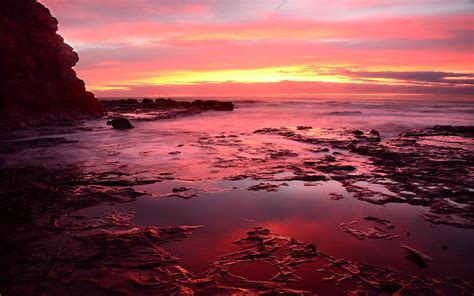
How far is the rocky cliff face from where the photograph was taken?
21.9 meters

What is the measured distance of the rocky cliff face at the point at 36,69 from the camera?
861 inches

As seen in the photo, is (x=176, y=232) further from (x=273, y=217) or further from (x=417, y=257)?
(x=417, y=257)

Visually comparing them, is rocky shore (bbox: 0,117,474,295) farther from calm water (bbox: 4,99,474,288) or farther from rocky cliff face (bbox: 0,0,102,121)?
rocky cliff face (bbox: 0,0,102,121)

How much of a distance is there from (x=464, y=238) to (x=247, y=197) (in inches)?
143

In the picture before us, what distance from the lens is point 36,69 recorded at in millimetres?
25031

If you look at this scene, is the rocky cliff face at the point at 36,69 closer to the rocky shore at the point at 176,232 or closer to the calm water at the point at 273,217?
the calm water at the point at 273,217

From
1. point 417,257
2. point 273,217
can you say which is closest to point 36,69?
point 273,217

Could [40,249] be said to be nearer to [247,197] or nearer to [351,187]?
[247,197]

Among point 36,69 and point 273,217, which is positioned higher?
point 36,69

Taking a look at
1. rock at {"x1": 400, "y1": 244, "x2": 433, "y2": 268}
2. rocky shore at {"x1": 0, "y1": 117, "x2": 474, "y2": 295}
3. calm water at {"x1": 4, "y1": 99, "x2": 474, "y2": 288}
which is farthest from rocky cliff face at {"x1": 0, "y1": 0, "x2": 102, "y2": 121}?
rock at {"x1": 400, "y1": 244, "x2": 433, "y2": 268}

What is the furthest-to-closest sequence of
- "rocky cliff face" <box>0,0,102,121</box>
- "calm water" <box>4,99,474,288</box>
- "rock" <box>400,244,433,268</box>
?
"rocky cliff face" <box>0,0,102,121</box>
"calm water" <box>4,99,474,288</box>
"rock" <box>400,244,433,268</box>

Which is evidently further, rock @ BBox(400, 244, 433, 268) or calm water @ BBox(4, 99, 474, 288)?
calm water @ BBox(4, 99, 474, 288)

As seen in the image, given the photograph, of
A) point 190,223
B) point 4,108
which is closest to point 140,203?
point 190,223

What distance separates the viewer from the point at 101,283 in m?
3.34
